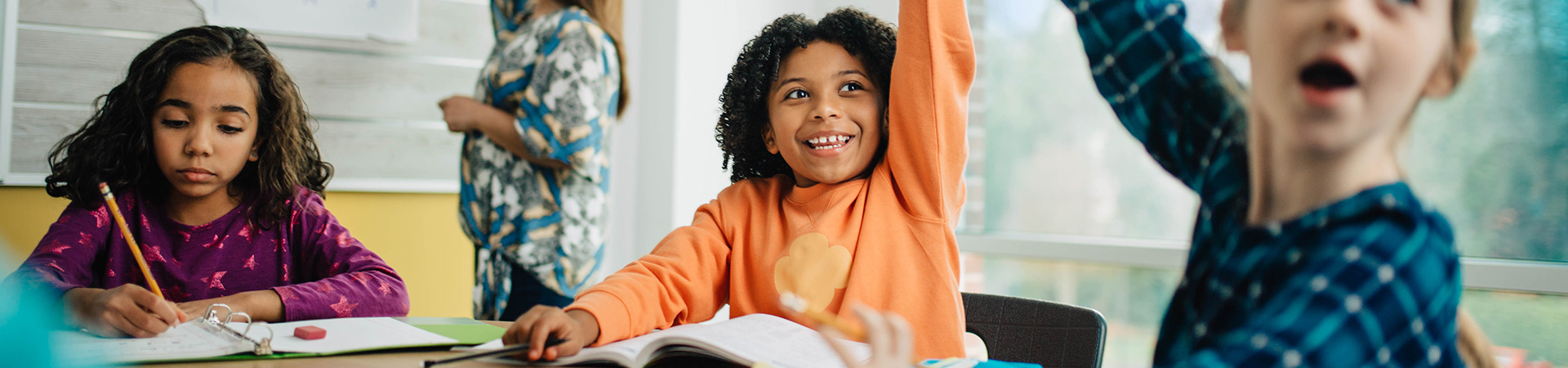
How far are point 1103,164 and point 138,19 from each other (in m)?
2.17


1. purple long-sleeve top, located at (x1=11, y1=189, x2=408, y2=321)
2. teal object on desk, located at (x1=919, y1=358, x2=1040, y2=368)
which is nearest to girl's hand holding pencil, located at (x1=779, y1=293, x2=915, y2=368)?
teal object on desk, located at (x1=919, y1=358, x2=1040, y2=368)

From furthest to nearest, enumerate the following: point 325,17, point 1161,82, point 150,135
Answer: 1. point 325,17
2. point 150,135
3. point 1161,82

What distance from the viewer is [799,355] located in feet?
2.47

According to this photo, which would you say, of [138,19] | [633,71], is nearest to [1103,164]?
[633,71]

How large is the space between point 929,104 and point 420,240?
65.5 inches

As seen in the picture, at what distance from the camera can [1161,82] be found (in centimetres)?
52

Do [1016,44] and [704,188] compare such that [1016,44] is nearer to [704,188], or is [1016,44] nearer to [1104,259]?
[1104,259]

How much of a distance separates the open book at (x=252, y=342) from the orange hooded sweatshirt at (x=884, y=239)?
8.6 inches

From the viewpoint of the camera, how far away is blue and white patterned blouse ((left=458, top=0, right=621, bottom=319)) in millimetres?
1627

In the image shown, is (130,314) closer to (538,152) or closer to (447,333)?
(447,333)

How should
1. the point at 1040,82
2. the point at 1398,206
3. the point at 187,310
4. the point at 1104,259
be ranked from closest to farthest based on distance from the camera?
the point at 1398,206, the point at 187,310, the point at 1104,259, the point at 1040,82

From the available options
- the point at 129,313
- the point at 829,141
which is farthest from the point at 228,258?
the point at 829,141

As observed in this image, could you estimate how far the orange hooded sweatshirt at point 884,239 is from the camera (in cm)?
99

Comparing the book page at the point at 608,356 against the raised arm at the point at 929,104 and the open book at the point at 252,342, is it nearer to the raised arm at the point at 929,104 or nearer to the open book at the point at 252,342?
the open book at the point at 252,342
